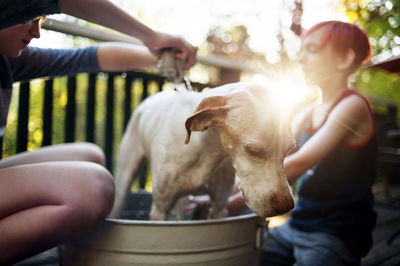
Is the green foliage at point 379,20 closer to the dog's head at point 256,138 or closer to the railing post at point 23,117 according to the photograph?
the dog's head at point 256,138

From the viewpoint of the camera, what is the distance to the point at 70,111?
176cm

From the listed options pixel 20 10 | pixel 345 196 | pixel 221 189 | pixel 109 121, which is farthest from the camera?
pixel 109 121

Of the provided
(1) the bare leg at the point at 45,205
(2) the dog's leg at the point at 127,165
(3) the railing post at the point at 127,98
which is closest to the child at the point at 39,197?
(1) the bare leg at the point at 45,205

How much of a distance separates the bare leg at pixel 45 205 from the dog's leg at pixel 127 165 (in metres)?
0.54

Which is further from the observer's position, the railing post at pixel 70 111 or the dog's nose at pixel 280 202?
the railing post at pixel 70 111

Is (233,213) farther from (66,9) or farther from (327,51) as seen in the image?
(66,9)

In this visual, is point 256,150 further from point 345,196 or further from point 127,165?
point 127,165

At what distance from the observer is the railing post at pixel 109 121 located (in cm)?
195

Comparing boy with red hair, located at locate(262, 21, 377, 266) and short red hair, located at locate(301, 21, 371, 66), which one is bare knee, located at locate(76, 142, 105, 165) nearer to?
boy with red hair, located at locate(262, 21, 377, 266)

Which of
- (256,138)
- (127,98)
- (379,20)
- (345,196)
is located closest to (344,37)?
(379,20)

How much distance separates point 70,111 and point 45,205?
111 cm

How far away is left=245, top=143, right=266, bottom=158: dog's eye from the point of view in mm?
766

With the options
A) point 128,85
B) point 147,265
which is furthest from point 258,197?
point 128,85

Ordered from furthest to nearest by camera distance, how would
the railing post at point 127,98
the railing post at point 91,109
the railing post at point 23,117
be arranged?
the railing post at point 127,98
the railing post at point 91,109
the railing post at point 23,117
